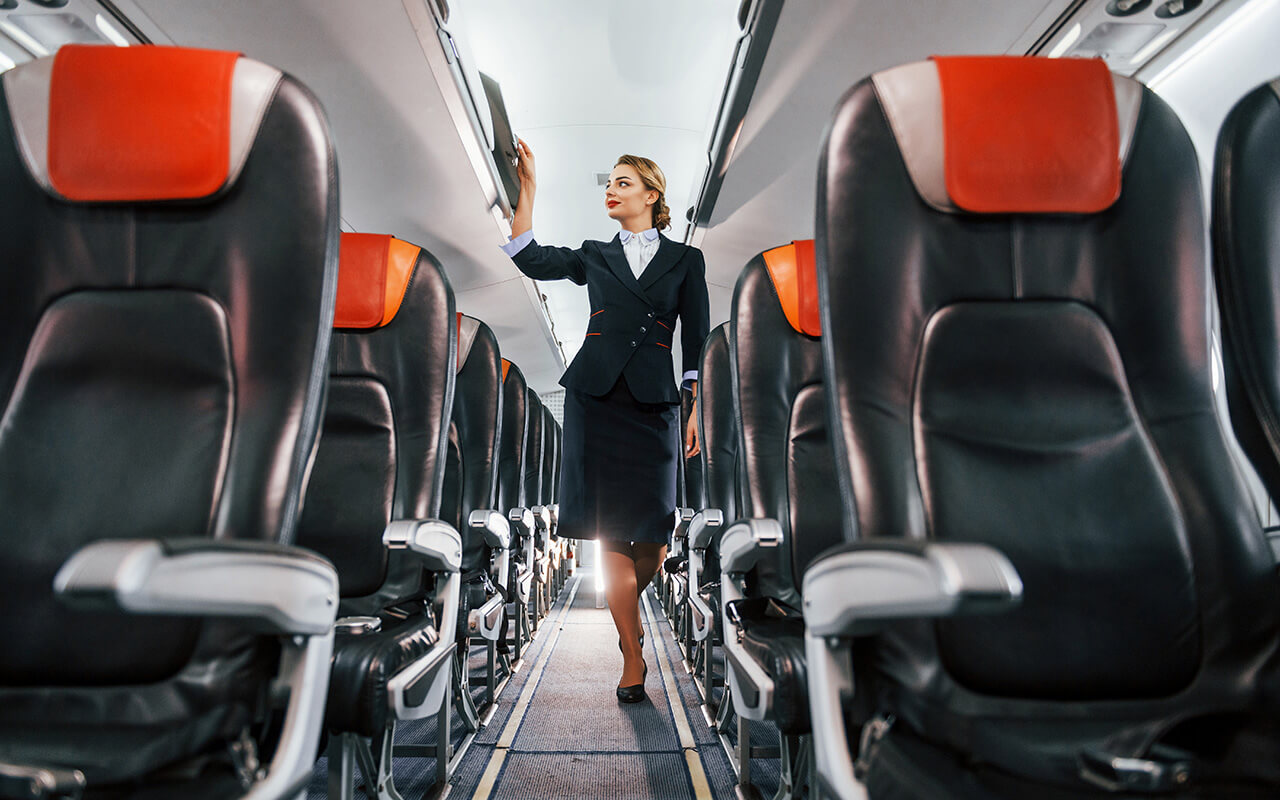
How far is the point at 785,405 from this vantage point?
1940mm

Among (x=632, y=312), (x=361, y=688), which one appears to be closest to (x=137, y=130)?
(x=361, y=688)

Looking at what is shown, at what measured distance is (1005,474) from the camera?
957 millimetres

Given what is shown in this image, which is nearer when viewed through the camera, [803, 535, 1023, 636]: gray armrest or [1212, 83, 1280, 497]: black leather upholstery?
[803, 535, 1023, 636]: gray armrest

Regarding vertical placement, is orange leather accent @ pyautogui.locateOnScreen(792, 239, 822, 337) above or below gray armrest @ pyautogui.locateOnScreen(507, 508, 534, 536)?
above

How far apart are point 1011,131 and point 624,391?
1991mm

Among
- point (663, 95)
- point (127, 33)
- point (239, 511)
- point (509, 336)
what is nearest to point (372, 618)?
point (239, 511)

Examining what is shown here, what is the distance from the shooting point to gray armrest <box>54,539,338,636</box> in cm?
53

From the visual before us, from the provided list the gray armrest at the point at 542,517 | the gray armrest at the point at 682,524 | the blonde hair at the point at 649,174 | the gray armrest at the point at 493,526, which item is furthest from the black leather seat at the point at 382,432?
the gray armrest at the point at 542,517

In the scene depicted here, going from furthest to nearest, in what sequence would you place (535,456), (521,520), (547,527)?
(535,456) < (547,527) < (521,520)

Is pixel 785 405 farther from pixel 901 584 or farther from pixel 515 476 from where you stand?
pixel 515 476

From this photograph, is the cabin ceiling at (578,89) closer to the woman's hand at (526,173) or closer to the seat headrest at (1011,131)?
the woman's hand at (526,173)

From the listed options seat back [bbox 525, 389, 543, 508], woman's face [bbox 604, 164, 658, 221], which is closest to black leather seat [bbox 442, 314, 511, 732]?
woman's face [bbox 604, 164, 658, 221]

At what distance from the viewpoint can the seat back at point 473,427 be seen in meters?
2.64

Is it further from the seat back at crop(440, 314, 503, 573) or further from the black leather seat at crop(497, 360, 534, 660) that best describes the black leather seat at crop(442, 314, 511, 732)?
the black leather seat at crop(497, 360, 534, 660)
